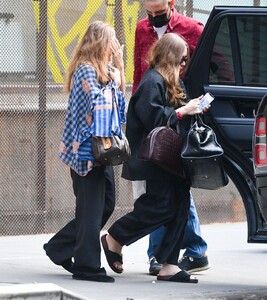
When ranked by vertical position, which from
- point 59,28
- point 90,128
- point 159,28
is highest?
point 59,28

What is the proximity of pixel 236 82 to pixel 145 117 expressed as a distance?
25.4 inches

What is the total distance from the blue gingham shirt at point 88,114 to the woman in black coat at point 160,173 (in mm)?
214

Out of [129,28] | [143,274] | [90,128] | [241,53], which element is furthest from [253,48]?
[129,28]

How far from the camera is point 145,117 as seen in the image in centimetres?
792

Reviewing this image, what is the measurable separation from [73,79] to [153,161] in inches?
31.2

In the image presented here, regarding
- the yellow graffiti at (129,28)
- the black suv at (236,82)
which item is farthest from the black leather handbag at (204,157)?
the yellow graffiti at (129,28)

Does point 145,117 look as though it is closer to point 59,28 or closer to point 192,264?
point 192,264

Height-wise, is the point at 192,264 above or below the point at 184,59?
below

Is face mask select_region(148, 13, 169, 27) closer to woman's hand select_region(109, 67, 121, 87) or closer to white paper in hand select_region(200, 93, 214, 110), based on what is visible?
woman's hand select_region(109, 67, 121, 87)

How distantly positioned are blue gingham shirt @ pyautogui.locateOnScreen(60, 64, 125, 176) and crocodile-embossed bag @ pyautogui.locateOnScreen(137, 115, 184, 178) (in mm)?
215

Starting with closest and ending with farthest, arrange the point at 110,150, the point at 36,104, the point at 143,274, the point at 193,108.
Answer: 1. the point at 110,150
2. the point at 193,108
3. the point at 143,274
4. the point at 36,104

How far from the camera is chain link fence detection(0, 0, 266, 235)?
10938mm

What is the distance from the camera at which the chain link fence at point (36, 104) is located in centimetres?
1094

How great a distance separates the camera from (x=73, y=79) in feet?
26.2
